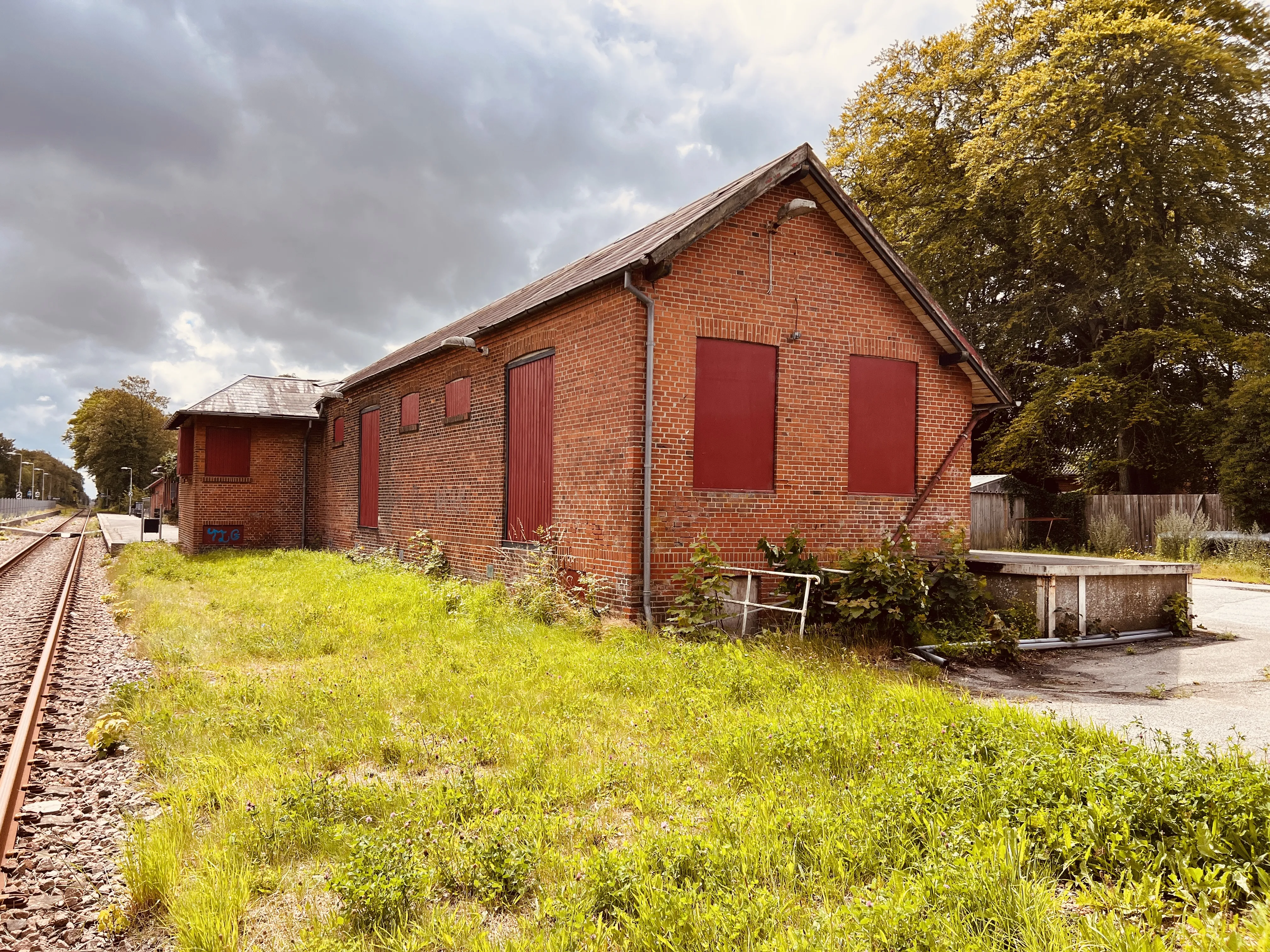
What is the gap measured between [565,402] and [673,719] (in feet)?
19.2

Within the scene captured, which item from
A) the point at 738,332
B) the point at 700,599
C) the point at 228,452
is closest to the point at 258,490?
the point at 228,452

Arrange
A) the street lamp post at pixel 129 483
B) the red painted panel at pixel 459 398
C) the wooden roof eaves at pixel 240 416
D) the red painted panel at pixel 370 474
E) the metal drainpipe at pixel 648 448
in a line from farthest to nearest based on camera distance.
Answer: the street lamp post at pixel 129 483, the wooden roof eaves at pixel 240 416, the red painted panel at pixel 370 474, the red painted panel at pixel 459 398, the metal drainpipe at pixel 648 448

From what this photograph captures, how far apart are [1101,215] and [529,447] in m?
21.2

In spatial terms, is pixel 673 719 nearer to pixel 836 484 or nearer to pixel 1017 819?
pixel 1017 819

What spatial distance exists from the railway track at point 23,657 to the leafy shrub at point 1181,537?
23.2m

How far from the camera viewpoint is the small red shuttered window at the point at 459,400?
13.4m

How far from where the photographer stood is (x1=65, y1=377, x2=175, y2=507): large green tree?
7069cm

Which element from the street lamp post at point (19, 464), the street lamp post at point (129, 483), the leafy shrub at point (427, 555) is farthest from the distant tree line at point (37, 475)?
the leafy shrub at point (427, 555)

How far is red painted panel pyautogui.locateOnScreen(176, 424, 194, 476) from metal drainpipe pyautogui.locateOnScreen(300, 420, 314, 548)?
9.34 ft

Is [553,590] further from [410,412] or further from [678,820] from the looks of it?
[410,412]

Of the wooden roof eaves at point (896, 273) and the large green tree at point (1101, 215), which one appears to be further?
the large green tree at point (1101, 215)

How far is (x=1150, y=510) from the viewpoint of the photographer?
22891mm

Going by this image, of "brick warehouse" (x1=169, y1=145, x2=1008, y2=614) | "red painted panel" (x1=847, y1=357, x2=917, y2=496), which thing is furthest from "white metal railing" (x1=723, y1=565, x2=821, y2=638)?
"red painted panel" (x1=847, y1=357, x2=917, y2=496)

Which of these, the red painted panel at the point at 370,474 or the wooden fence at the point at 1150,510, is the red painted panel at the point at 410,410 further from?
the wooden fence at the point at 1150,510
